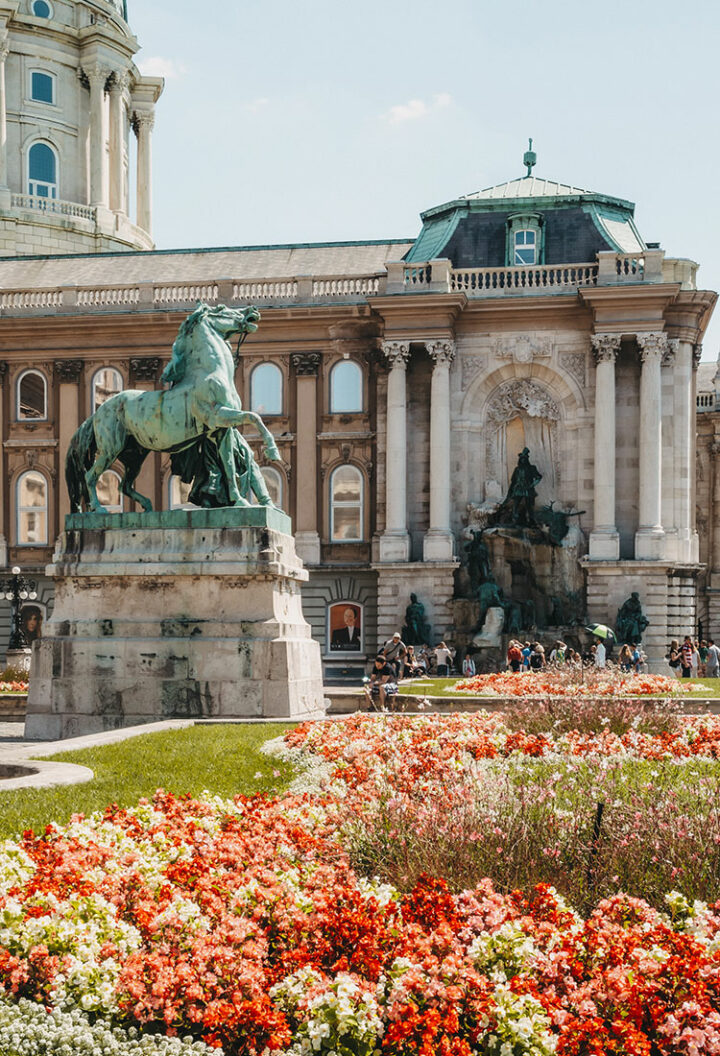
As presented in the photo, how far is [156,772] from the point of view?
13578 mm

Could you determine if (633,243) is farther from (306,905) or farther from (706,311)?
(306,905)

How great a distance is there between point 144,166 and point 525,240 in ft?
116

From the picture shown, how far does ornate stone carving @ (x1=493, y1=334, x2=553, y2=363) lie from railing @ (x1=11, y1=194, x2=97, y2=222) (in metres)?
30.7

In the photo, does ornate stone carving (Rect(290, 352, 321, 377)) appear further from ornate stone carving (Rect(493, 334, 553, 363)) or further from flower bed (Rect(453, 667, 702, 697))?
flower bed (Rect(453, 667, 702, 697))

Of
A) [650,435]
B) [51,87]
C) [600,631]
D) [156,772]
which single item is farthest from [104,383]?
[156,772]

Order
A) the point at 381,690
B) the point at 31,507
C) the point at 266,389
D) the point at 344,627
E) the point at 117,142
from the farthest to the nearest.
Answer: the point at 117,142 → the point at 31,507 → the point at 266,389 → the point at 344,627 → the point at 381,690

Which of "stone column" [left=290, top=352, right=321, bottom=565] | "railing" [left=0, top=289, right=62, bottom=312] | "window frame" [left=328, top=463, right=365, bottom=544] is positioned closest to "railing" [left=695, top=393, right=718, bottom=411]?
"window frame" [left=328, top=463, right=365, bottom=544]

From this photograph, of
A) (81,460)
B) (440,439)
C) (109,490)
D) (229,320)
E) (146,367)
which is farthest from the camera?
(109,490)

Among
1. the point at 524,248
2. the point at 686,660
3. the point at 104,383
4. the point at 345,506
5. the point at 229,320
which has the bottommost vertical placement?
the point at 686,660

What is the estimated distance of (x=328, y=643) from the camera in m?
48.1

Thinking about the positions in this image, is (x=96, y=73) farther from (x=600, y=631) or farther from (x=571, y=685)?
(x=571, y=685)

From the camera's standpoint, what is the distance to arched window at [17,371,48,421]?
5197 centimetres

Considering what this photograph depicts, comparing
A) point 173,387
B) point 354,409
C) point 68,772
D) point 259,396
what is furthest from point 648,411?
point 68,772

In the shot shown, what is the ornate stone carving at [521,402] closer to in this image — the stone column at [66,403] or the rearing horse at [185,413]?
the stone column at [66,403]
